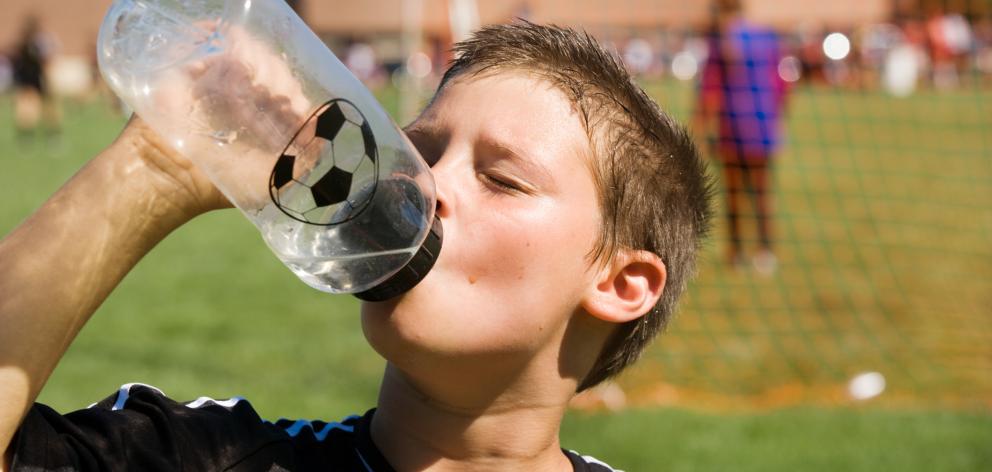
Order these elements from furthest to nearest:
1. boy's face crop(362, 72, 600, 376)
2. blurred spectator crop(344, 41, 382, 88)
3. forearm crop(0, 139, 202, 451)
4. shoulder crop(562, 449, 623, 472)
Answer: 1. blurred spectator crop(344, 41, 382, 88)
2. shoulder crop(562, 449, 623, 472)
3. boy's face crop(362, 72, 600, 376)
4. forearm crop(0, 139, 202, 451)

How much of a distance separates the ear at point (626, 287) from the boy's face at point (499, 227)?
4 cm

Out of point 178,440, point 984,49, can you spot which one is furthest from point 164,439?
point 984,49

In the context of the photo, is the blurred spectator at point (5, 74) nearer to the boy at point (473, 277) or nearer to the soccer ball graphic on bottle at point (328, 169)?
the boy at point (473, 277)

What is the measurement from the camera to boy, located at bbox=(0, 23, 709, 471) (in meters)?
1.56

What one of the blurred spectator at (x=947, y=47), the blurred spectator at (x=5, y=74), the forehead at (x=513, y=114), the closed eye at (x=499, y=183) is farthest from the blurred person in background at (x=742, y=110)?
the blurred spectator at (x=5, y=74)

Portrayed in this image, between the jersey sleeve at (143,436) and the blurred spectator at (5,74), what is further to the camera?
the blurred spectator at (5,74)

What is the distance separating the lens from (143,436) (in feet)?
5.62

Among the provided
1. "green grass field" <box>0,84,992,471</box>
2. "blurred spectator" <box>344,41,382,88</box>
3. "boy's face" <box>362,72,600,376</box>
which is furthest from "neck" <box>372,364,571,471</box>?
"blurred spectator" <box>344,41,382,88</box>

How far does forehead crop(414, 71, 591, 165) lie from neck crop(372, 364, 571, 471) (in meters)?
0.42

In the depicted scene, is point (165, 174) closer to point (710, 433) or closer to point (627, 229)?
point (627, 229)

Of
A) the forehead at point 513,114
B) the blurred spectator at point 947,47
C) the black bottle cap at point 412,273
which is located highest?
the blurred spectator at point 947,47

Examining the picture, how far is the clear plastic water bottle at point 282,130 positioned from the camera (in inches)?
62.2

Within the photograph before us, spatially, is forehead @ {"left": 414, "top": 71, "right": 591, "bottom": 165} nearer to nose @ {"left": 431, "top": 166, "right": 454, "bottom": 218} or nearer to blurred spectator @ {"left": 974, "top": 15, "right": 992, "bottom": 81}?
nose @ {"left": 431, "top": 166, "right": 454, "bottom": 218}

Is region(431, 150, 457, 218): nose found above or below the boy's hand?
above
